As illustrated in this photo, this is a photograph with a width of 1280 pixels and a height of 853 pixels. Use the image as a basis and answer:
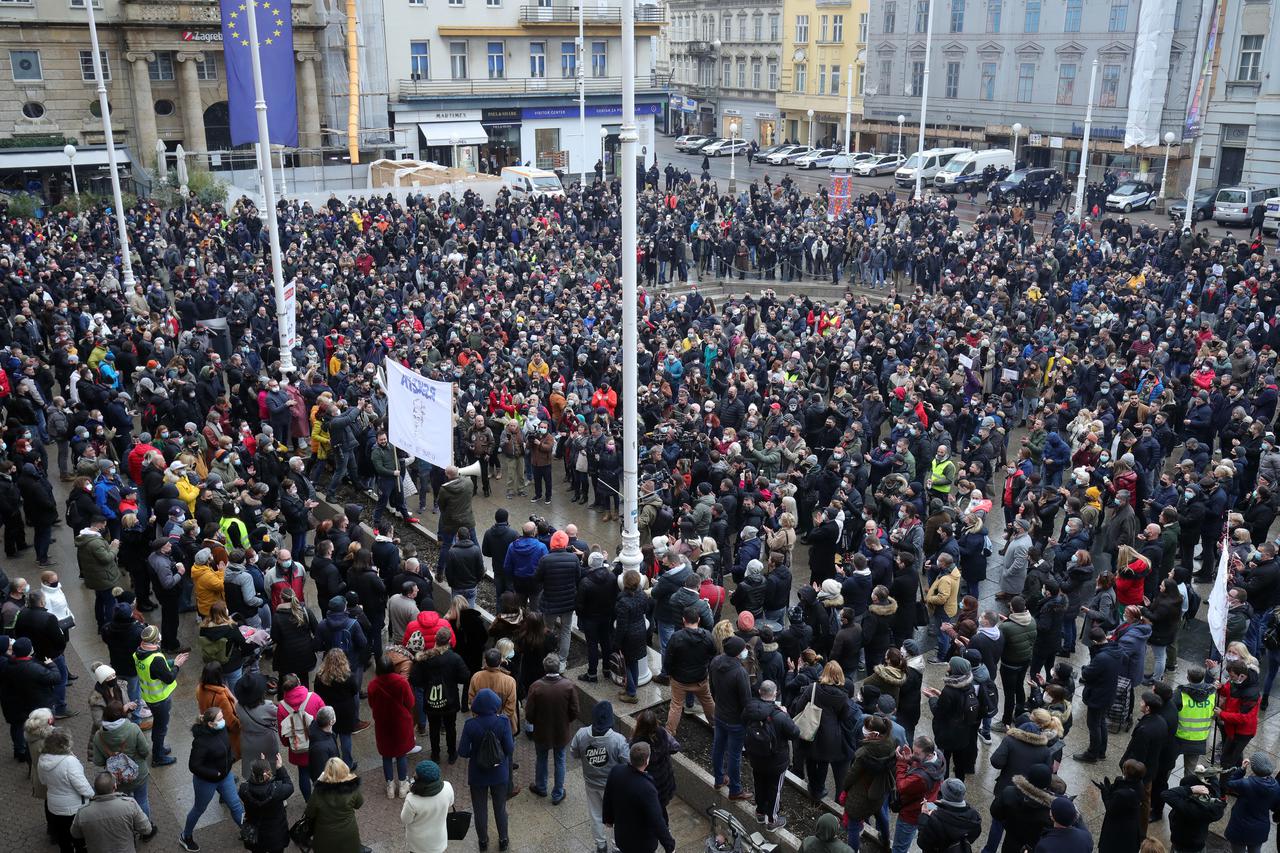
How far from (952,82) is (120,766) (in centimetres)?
6075

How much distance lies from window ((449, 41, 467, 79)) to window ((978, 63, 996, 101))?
2736 cm

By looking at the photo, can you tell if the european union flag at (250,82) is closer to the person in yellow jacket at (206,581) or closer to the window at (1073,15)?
the person in yellow jacket at (206,581)

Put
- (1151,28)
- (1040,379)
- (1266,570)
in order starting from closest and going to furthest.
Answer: (1266,570) → (1040,379) → (1151,28)

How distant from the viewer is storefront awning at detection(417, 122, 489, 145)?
54625 mm

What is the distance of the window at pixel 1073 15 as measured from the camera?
53.1 metres

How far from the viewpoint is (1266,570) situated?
11547mm

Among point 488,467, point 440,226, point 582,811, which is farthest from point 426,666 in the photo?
point 440,226

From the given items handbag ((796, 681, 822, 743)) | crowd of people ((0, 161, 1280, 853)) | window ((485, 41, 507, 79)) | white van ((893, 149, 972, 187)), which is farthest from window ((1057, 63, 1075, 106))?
handbag ((796, 681, 822, 743))

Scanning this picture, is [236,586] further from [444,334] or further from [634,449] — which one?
[444,334]

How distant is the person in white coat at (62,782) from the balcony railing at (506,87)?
158 ft

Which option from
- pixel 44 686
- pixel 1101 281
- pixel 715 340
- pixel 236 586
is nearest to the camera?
pixel 44 686

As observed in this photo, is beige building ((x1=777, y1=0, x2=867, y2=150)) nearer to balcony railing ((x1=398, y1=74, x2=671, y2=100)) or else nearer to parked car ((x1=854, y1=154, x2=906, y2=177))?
parked car ((x1=854, y1=154, x2=906, y2=177))

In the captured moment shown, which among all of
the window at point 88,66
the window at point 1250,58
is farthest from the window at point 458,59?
the window at point 1250,58

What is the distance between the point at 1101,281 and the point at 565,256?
13912 millimetres
